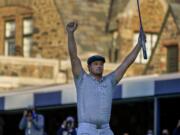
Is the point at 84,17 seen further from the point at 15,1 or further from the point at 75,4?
the point at 15,1

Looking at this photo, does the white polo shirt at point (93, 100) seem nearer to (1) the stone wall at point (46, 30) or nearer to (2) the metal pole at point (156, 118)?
(2) the metal pole at point (156, 118)

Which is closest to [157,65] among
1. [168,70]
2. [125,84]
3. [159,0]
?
[168,70]

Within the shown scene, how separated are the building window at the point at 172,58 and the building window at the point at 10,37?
938 cm

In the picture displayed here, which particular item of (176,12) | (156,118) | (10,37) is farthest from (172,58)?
(156,118)

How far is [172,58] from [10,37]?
9923 millimetres

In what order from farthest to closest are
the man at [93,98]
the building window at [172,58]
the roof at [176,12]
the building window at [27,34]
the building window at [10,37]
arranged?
the building window at [10,37] → the building window at [27,34] → the building window at [172,58] → the roof at [176,12] → the man at [93,98]

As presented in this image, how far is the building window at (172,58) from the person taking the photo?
36.6 m

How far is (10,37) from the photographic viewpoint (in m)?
44.0

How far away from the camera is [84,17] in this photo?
4284 cm

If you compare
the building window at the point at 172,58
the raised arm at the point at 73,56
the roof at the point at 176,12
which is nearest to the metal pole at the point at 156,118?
the roof at the point at 176,12

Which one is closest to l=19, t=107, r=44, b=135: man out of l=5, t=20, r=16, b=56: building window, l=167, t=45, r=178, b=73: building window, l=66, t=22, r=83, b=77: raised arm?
l=66, t=22, r=83, b=77: raised arm

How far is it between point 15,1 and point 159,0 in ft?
22.8

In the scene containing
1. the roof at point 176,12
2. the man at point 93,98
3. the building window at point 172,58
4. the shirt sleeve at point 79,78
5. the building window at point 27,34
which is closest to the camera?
the man at point 93,98

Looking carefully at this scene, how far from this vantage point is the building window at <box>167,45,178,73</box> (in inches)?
1442
